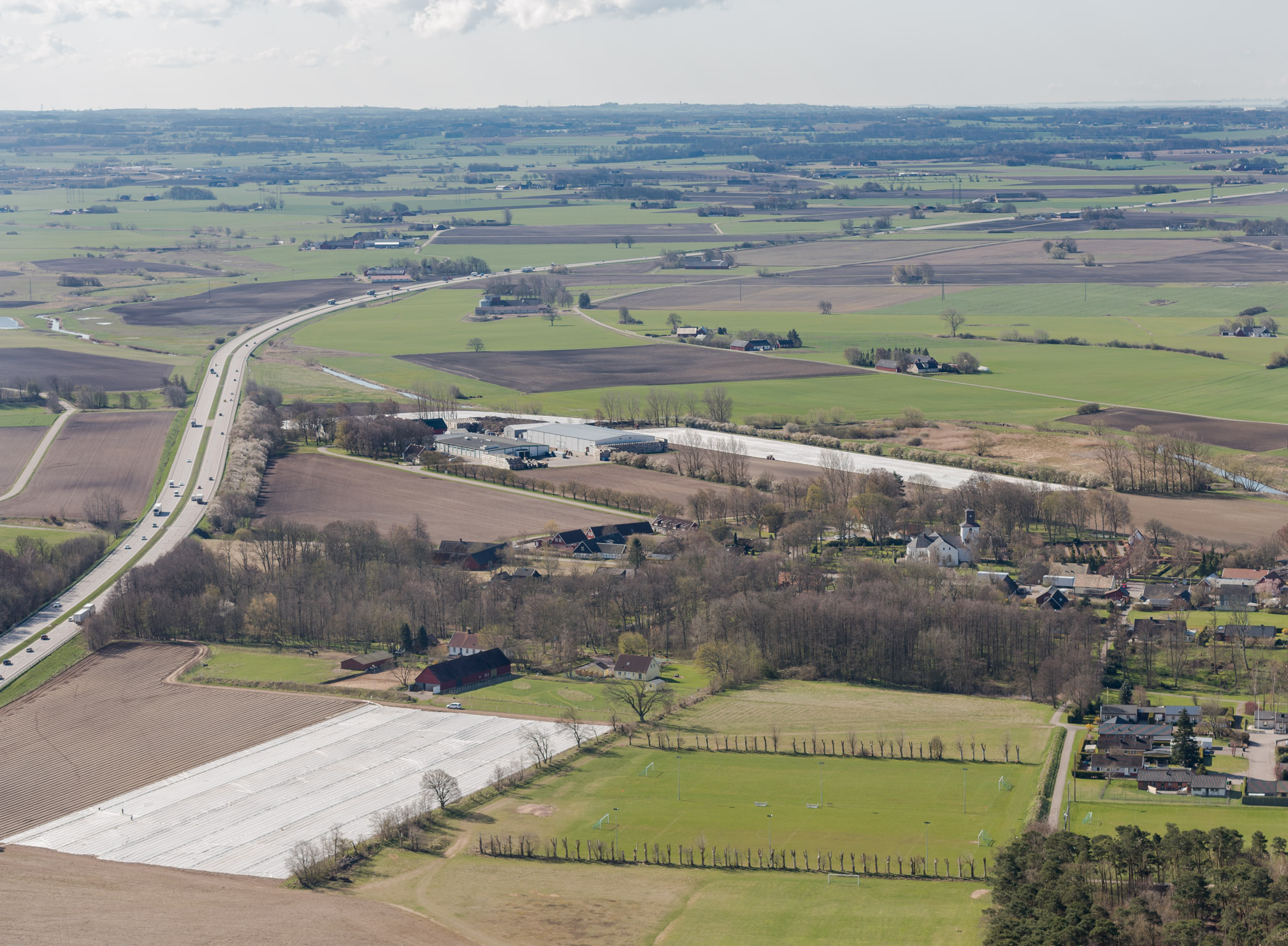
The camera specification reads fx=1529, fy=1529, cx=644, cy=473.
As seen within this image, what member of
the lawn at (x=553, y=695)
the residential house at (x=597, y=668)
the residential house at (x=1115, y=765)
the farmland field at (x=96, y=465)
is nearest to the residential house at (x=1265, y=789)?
the residential house at (x=1115, y=765)

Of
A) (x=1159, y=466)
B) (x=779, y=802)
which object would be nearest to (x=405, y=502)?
(x=1159, y=466)

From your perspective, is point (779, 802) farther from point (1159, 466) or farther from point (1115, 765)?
point (1159, 466)

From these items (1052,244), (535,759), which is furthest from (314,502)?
(1052,244)

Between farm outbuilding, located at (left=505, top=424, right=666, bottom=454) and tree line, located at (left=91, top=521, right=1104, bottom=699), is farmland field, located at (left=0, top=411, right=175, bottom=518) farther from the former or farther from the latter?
farm outbuilding, located at (left=505, top=424, right=666, bottom=454)

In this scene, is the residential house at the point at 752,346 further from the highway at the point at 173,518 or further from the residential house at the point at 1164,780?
the residential house at the point at 1164,780

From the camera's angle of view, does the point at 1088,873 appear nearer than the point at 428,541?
Yes

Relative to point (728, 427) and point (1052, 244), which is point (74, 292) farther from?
point (1052, 244)

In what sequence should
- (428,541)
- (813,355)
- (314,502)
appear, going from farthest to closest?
1. (813,355)
2. (314,502)
3. (428,541)
